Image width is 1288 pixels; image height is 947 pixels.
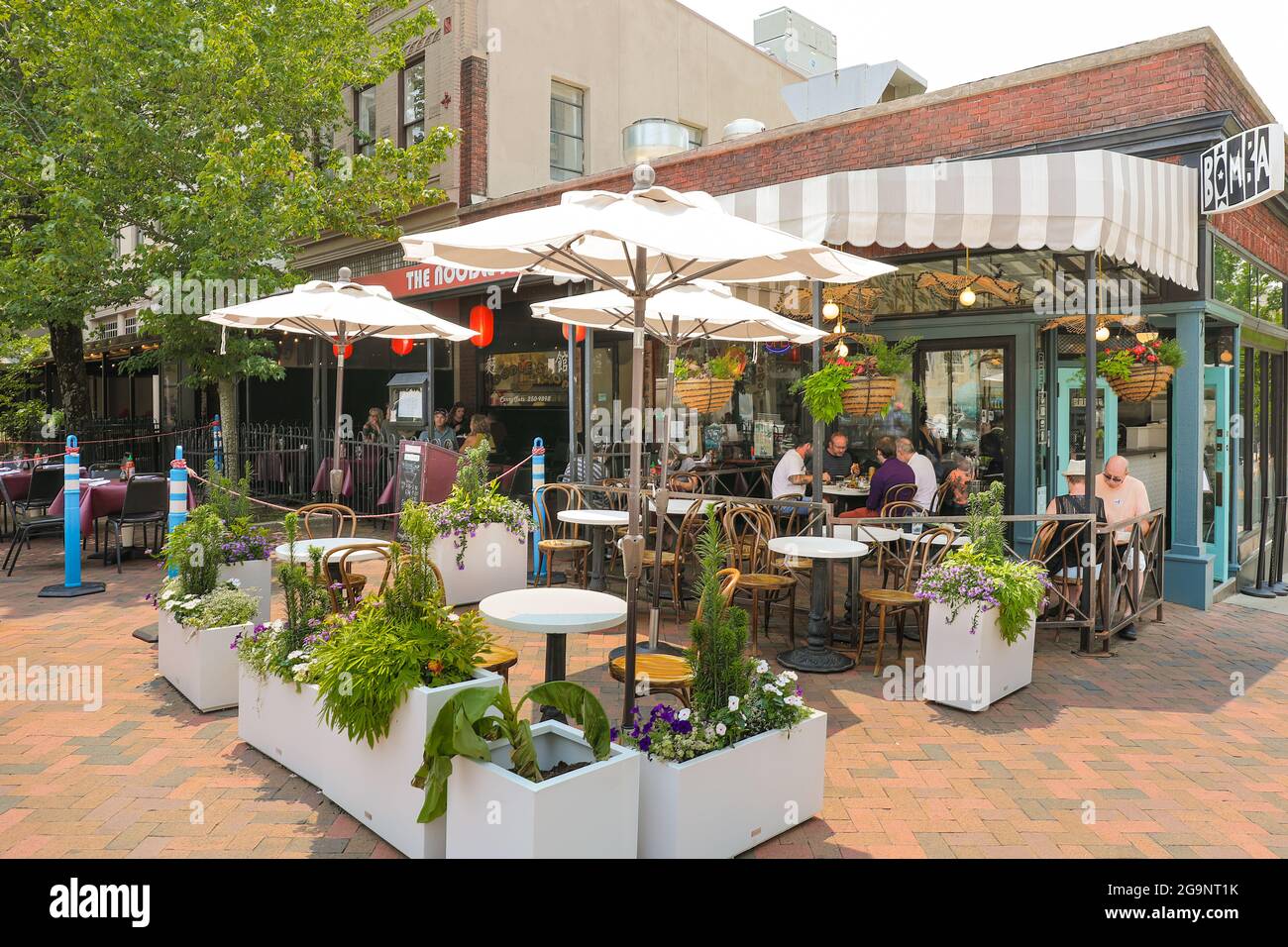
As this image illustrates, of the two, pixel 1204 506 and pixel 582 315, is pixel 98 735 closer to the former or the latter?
pixel 582 315

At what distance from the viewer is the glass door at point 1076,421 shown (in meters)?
9.99

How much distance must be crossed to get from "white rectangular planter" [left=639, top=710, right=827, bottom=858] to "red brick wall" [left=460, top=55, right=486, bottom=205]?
1330 cm

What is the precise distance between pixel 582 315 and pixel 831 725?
391cm

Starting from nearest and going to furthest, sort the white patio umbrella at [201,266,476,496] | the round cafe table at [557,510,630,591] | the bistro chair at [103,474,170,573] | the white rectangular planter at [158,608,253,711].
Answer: the white rectangular planter at [158,608,253,711] < the white patio umbrella at [201,266,476,496] < the round cafe table at [557,510,630,591] < the bistro chair at [103,474,170,573]

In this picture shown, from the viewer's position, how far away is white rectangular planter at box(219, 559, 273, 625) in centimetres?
627

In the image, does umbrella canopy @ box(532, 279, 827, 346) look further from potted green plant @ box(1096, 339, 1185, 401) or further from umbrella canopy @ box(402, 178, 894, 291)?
potted green plant @ box(1096, 339, 1185, 401)

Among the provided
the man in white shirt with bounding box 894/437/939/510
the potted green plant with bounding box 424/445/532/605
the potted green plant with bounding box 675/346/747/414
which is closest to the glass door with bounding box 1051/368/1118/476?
the man in white shirt with bounding box 894/437/939/510

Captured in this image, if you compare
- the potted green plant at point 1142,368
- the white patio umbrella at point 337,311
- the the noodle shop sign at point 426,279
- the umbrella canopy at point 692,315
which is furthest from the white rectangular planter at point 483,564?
the the noodle shop sign at point 426,279

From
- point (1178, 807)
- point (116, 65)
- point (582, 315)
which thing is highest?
point (116, 65)

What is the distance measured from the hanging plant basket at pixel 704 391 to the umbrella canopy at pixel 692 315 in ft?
2.43

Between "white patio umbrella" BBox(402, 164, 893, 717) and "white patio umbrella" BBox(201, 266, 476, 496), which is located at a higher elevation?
"white patio umbrella" BBox(201, 266, 476, 496)

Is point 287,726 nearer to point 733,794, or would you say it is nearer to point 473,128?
point 733,794

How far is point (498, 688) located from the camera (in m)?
3.37
